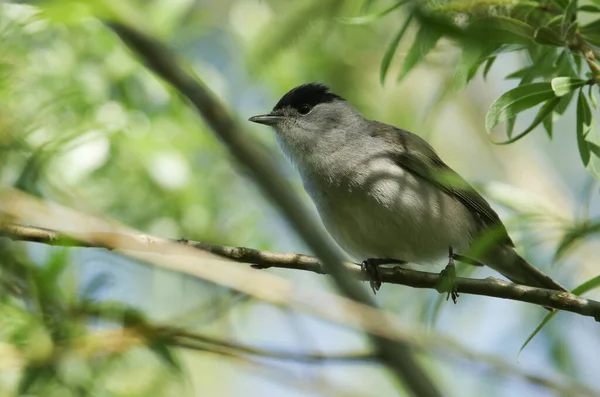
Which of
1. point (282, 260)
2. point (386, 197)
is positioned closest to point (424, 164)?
point (386, 197)

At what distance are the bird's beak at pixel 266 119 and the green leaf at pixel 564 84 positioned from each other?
2930mm

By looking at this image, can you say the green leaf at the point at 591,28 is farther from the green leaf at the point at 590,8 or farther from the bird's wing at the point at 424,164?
the bird's wing at the point at 424,164

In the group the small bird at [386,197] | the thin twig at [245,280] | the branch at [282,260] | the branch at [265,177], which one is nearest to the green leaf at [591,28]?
the branch at [282,260]

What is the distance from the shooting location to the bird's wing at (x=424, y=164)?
4.64 metres

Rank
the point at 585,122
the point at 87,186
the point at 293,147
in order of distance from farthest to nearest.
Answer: the point at 293,147, the point at 87,186, the point at 585,122

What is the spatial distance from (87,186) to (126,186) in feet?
0.88

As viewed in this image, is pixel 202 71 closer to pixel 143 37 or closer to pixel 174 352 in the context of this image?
pixel 174 352

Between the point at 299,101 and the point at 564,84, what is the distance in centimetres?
305

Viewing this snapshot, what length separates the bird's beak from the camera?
5.20m

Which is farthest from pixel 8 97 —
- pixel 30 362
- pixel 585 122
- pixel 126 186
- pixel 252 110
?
pixel 252 110

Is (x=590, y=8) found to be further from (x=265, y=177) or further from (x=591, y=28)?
(x=265, y=177)

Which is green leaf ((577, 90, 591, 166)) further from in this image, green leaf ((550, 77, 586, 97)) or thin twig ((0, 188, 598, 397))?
thin twig ((0, 188, 598, 397))

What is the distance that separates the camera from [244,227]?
464 cm

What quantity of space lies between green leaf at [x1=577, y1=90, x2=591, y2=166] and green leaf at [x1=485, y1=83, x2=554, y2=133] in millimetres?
180
